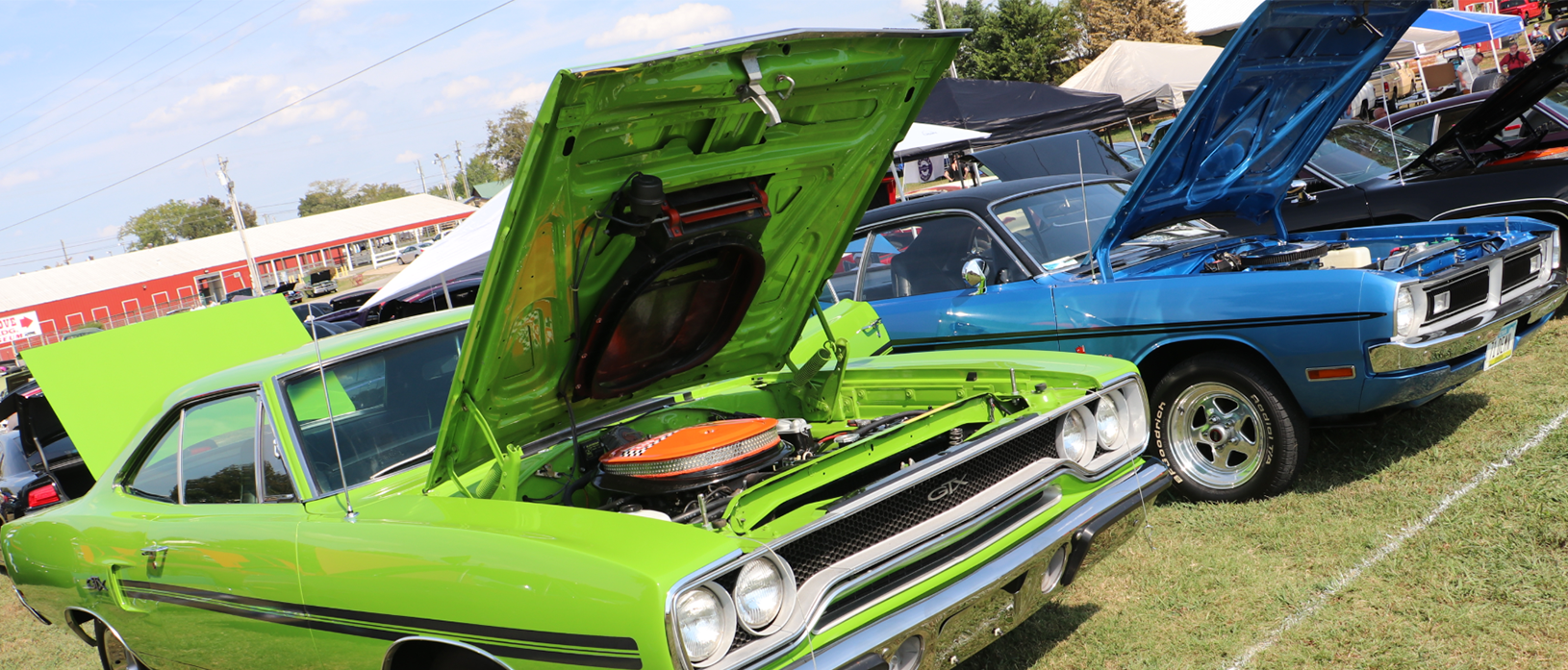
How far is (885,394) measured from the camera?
12.8ft

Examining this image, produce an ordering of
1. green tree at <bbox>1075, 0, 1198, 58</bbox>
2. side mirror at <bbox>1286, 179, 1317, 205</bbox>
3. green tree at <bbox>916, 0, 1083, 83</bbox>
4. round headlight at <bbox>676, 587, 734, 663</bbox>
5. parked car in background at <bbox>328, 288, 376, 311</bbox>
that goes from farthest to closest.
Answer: green tree at <bbox>1075, 0, 1198, 58</bbox>
green tree at <bbox>916, 0, 1083, 83</bbox>
parked car in background at <bbox>328, 288, 376, 311</bbox>
side mirror at <bbox>1286, 179, 1317, 205</bbox>
round headlight at <bbox>676, 587, 734, 663</bbox>

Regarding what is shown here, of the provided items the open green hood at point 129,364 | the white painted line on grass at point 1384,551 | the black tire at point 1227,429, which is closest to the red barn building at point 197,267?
the open green hood at point 129,364

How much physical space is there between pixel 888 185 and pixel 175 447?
42.9 feet

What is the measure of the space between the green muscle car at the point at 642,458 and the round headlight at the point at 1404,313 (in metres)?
1.37

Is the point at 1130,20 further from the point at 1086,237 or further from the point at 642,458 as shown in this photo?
the point at 642,458

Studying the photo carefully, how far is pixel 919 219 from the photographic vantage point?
561 cm

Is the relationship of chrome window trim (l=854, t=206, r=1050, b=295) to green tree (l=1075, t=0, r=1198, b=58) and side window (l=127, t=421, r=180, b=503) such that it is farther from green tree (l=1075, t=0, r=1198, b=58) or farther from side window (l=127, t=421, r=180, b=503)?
green tree (l=1075, t=0, r=1198, b=58)

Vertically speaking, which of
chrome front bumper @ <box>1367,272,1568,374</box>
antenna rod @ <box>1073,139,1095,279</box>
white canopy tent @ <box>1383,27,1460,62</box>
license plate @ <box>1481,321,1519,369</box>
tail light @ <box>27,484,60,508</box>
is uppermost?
white canopy tent @ <box>1383,27,1460,62</box>

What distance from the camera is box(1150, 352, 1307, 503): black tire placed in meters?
4.31

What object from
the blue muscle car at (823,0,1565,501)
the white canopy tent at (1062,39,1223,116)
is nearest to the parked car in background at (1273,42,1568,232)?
the blue muscle car at (823,0,1565,501)

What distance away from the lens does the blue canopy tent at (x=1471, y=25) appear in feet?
63.9

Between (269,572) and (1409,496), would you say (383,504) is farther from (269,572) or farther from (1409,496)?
(1409,496)

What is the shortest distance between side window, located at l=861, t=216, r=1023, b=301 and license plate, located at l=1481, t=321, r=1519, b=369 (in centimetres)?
199

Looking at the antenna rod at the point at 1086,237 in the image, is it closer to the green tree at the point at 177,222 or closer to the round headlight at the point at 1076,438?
the round headlight at the point at 1076,438
